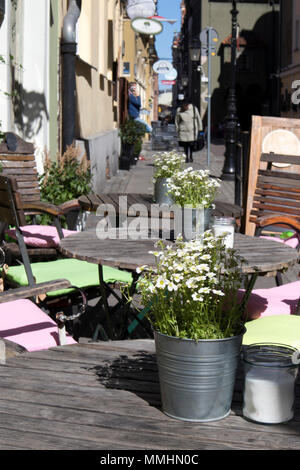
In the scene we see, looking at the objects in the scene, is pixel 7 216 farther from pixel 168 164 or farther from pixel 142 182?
pixel 142 182

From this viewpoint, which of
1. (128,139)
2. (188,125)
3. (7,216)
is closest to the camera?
(7,216)

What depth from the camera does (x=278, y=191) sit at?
6.31 metres

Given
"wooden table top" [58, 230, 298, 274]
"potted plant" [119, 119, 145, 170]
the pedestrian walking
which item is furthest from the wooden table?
"potted plant" [119, 119, 145, 170]

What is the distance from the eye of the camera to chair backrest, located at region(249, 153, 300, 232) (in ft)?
20.1

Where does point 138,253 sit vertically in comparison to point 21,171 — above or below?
below

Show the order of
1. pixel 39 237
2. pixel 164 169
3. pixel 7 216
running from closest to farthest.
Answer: pixel 7 216, pixel 164 169, pixel 39 237

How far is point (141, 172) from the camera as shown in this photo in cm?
2011

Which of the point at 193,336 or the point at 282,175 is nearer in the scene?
the point at 193,336

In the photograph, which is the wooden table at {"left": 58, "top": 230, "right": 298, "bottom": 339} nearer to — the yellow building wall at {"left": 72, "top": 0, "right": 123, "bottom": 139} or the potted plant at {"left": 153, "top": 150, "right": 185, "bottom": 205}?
the potted plant at {"left": 153, "top": 150, "right": 185, "bottom": 205}

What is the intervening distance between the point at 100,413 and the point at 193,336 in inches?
11.1

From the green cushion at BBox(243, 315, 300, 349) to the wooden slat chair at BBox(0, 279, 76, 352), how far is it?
757 millimetres

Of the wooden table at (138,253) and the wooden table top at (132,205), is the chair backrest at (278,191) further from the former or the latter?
the wooden table at (138,253)

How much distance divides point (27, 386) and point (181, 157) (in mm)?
2909

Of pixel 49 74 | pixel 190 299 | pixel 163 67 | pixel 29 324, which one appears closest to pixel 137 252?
pixel 29 324
